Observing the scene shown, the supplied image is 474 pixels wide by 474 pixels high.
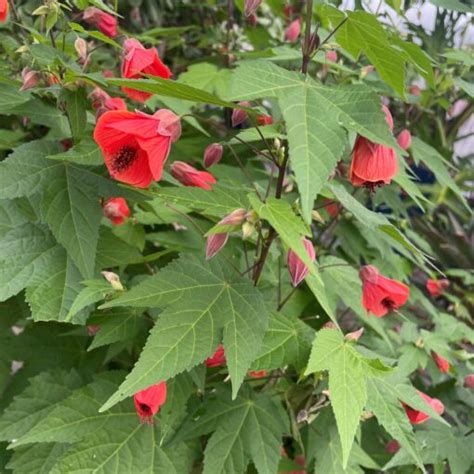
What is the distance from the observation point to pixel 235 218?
0.72 metres

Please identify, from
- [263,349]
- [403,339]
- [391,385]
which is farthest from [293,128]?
[403,339]

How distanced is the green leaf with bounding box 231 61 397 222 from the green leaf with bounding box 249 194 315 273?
6 cm

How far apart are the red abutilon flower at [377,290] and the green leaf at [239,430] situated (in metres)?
0.22

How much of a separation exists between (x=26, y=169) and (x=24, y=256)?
4.6 inches

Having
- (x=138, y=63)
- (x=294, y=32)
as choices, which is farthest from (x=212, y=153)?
(x=294, y=32)

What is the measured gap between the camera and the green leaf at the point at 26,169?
2.61 ft

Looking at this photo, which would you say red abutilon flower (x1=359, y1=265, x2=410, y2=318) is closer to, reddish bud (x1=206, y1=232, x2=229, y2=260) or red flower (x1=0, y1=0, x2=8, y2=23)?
reddish bud (x1=206, y1=232, x2=229, y2=260)

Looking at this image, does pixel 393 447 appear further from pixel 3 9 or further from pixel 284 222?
pixel 3 9

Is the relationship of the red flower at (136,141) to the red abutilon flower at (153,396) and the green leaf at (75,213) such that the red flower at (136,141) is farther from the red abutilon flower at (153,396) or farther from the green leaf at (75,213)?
the red abutilon flower at (153,396)

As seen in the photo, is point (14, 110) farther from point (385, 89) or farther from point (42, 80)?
point (385, 89)

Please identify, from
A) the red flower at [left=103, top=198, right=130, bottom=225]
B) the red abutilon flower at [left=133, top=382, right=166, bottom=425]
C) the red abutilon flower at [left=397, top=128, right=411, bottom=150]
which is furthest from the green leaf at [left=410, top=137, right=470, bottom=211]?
the red abutilon flower at [left=133, top=382, right=166, bottom=425]

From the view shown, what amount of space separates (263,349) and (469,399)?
27.0 inches

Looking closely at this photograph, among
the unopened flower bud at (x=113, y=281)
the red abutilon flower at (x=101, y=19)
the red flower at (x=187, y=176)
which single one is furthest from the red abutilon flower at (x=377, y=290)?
the red abutilon flower at (x=101, y=19)

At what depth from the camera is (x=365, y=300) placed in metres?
0.98
